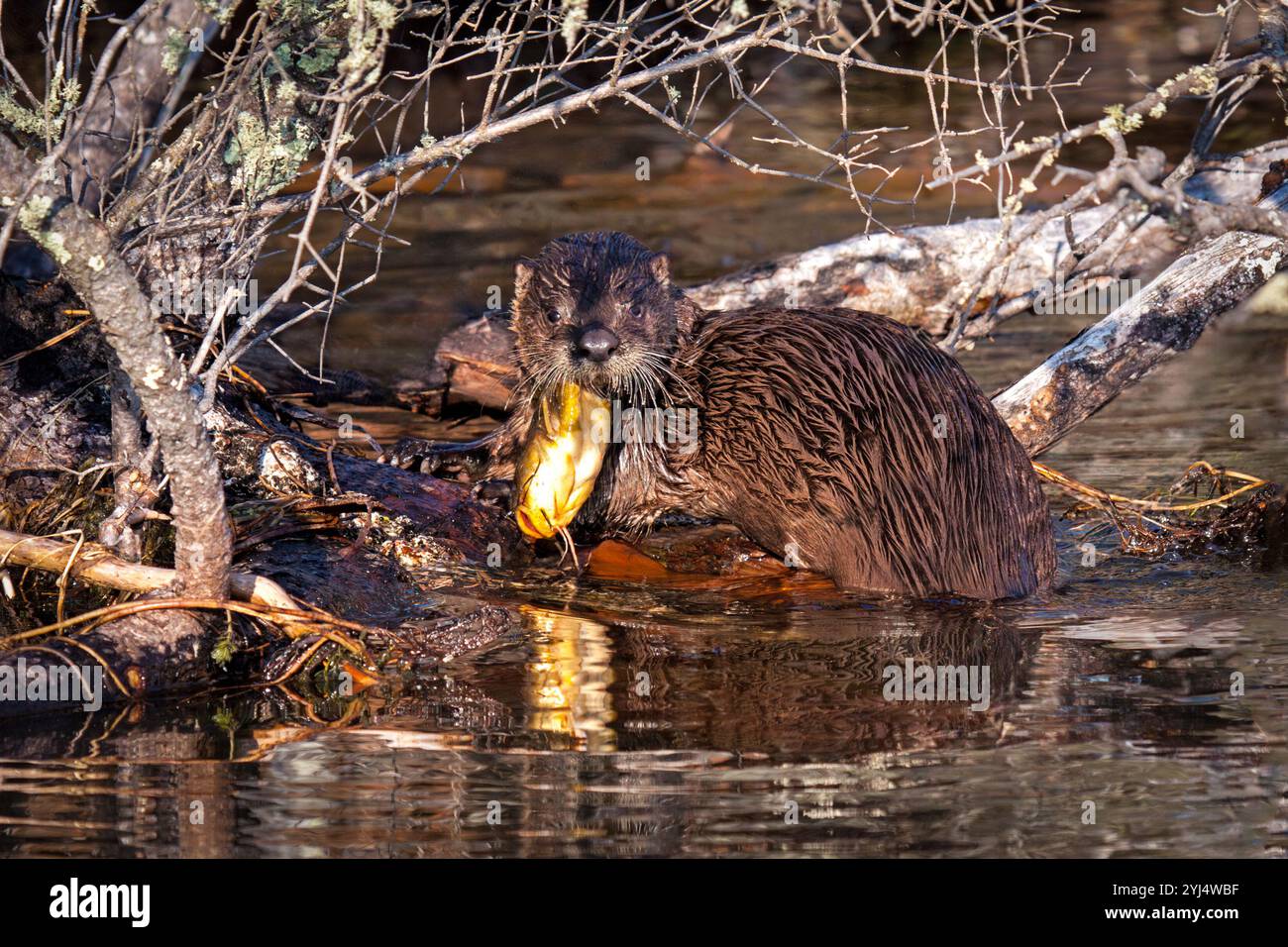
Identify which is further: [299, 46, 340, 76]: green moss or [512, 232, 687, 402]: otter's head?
[512, 232, 687, 402]: otter's head

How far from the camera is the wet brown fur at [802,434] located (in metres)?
4.61

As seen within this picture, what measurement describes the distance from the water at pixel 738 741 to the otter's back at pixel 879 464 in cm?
13

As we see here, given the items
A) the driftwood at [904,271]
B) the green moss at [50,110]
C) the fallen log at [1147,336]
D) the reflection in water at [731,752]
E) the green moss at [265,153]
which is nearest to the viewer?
the reflection in water at [731,752]

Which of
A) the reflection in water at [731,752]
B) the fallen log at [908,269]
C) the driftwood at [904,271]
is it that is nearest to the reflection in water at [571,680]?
the reflection in water at [731,752]

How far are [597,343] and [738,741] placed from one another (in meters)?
1.57

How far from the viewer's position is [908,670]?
4.09 meters

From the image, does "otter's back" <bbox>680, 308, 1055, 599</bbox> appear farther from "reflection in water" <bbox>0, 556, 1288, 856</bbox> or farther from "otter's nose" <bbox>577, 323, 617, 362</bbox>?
"otter's nose" <bbox>577, 323, 617, 362</bbox>

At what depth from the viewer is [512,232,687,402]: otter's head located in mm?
4984

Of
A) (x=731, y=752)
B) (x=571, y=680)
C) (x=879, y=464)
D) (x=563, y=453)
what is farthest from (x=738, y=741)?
(x=563, y=453)

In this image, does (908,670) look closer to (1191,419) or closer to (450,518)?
(450,518)

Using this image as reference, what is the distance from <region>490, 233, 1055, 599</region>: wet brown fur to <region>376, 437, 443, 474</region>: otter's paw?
0.42 m

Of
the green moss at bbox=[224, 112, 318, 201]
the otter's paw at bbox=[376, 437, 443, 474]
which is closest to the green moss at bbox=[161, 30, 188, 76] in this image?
the green moss at bbox=[224, 112, 318, 201]

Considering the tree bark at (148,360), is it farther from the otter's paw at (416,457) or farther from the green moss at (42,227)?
the otter's paw at (416,457)

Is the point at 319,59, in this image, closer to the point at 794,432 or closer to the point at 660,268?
the point at 660,268
